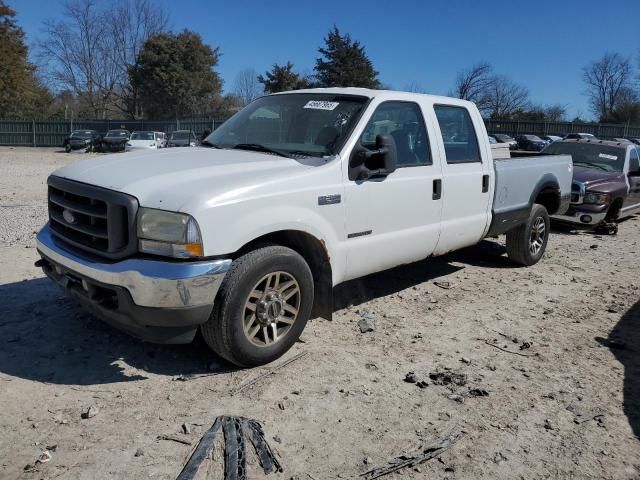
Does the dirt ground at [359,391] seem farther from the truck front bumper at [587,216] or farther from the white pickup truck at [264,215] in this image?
the truck front bumper at [587,216]

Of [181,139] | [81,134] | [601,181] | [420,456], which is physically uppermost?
[81,134]

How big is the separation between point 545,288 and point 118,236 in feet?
15.6

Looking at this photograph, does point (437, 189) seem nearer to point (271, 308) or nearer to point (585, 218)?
point (271, 308)

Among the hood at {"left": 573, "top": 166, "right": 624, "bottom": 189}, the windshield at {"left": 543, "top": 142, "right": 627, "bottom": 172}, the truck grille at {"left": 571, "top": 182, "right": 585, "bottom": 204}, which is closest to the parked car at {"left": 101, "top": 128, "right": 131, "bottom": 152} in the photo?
the windshield at {"left": 543, "top": 142, "right": 627, "bottom": 172}

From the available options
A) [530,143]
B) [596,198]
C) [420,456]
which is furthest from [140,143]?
[420,456]

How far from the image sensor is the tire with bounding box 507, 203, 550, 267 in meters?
6.64

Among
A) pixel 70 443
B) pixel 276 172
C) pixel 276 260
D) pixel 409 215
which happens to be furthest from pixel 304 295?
pixel 70 443

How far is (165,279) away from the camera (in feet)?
10.1

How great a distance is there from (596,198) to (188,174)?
8191mm

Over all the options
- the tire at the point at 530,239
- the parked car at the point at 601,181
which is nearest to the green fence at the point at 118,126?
the parked car at the point at 601,181

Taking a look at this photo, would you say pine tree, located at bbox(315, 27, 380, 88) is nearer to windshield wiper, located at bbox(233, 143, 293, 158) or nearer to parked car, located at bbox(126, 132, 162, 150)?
parked car, located at bbox(126, 132, 162, 150)

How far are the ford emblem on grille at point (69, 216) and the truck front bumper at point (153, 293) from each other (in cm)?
38

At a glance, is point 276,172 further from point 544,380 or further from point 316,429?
point 544,380

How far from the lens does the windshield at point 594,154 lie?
1027cm
